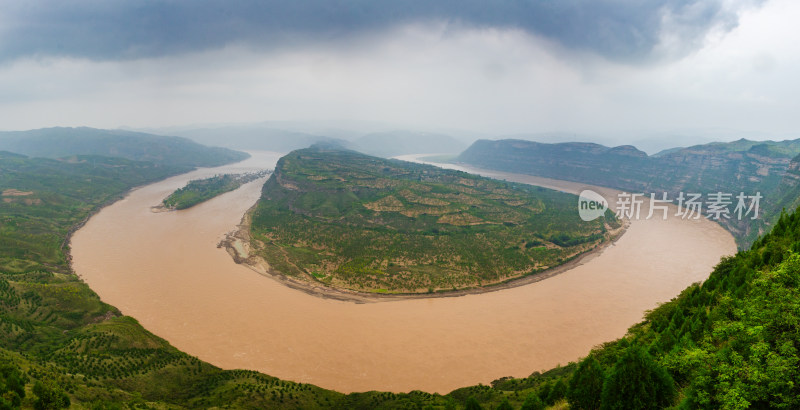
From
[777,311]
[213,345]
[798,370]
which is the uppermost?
[777,311]

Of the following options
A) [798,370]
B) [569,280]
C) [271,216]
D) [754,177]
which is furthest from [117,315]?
[754,177]

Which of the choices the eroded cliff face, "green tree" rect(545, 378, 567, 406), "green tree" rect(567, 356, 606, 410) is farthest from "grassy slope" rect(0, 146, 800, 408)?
the eroded cliff face

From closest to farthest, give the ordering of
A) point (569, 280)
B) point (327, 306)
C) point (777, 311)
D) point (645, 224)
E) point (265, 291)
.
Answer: point (777, 311), point (327, 306), point (265, 291), point (569, 280), point (645, 224)

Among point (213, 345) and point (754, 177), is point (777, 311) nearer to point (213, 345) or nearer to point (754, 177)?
point (213, 345)

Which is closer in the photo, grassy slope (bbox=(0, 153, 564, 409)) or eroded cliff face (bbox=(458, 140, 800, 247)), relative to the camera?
grassy slope (bbox=(0, 153, 564, 409))

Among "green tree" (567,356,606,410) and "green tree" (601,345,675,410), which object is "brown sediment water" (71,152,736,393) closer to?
"green tree" (567,356,606,410)

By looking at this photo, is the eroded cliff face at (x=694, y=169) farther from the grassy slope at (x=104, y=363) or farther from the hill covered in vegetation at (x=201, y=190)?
the hill covered in vegetation at (x=201, y=190)
